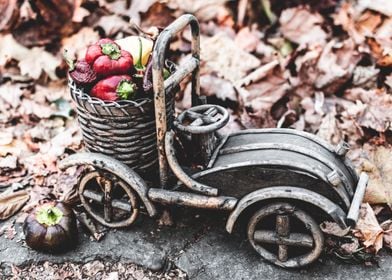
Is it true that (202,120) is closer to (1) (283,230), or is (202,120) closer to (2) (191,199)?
(2) (191,199)

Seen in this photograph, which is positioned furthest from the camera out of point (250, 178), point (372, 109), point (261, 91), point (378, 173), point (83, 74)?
point (261, 91)

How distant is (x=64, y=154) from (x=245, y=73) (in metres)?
1.20

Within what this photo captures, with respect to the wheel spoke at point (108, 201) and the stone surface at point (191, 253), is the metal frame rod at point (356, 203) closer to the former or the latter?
the stone surface at point (191, 253)

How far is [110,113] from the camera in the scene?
2.36 meters

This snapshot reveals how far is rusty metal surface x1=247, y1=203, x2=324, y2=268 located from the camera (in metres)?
2.33

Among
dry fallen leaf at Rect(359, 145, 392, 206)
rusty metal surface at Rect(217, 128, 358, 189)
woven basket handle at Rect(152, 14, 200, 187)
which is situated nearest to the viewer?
woven basket handle at Rect(152, 14, 200, 187)

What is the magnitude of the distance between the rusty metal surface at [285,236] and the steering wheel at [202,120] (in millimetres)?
389

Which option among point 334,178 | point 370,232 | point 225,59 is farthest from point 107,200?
point 225,59

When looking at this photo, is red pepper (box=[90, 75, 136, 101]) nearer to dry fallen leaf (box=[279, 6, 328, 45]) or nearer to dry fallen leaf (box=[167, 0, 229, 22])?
dry fallen leaf (box=[167, 0, 229, 22])

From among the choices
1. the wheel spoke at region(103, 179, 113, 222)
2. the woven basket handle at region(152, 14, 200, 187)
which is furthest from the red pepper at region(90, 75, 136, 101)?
the wheel spoke at region(103, 179, 113, 222)

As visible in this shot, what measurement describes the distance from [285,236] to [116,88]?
0.91 metres

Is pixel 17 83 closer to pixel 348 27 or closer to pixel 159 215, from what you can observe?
pixel 159 215

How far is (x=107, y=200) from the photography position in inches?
103

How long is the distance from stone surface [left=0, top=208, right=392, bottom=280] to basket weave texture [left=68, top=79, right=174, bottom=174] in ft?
1.05
